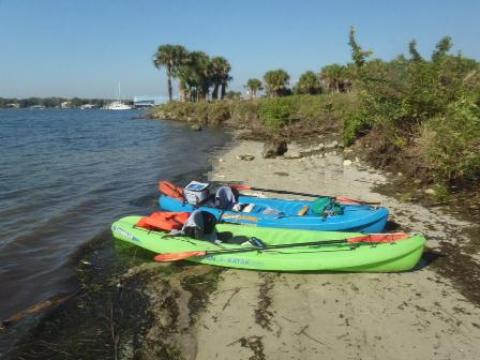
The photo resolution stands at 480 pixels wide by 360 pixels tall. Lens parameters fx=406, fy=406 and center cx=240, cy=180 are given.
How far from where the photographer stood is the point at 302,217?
8.47m

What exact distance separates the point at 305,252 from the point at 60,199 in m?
8.99

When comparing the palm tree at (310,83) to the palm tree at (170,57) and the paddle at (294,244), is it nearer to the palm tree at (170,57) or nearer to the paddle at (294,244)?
the palm tree at (170,57)

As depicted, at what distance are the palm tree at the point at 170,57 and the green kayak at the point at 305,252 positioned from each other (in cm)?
5789

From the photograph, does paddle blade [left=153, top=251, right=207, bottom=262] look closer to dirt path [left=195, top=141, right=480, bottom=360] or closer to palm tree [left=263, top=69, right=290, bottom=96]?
dirt path [left=195, top=141, right=480, bottom=360]

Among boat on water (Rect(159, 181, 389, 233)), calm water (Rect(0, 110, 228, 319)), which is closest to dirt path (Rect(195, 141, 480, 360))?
boat on water (Rect(159, 181, 389, 233))

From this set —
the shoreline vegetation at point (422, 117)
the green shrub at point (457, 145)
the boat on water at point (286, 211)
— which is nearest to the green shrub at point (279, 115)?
the shoreline vegetation at point (422, 117)

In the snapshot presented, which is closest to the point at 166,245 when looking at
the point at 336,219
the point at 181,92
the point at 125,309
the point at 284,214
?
the point at 125,309

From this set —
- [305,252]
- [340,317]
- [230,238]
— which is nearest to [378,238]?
[305,252]

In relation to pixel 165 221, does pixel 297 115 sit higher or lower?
higher

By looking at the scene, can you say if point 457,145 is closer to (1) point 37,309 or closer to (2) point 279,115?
(1) point 37,309

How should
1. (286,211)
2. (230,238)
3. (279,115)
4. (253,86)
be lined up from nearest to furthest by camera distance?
1. (230,238)
2. (286,211)
3. (279,115)
4. (253,86)

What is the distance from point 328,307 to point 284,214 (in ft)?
11.3

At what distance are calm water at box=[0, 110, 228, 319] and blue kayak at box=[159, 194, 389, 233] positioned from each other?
2.94 metres

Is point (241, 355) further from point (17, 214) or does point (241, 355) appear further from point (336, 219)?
point (17, 214)
